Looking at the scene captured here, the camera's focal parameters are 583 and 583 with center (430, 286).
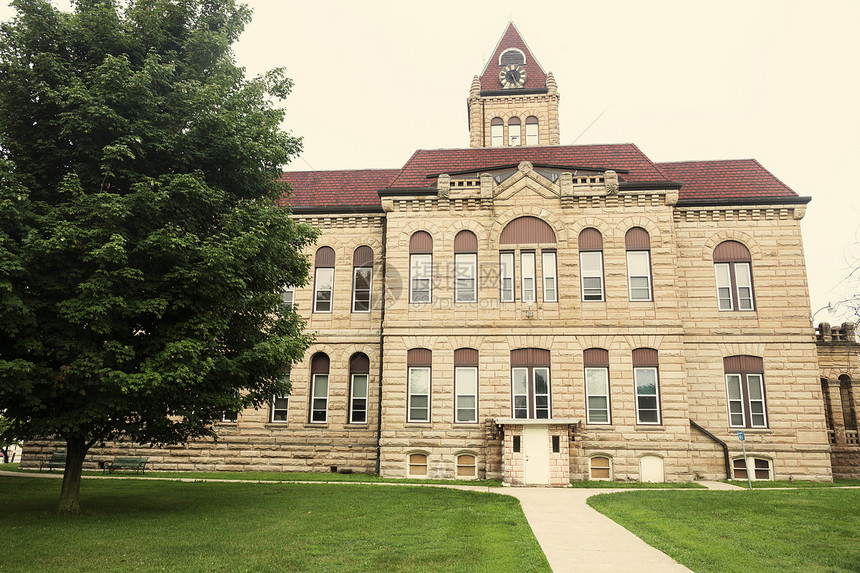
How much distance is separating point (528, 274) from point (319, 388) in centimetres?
1089

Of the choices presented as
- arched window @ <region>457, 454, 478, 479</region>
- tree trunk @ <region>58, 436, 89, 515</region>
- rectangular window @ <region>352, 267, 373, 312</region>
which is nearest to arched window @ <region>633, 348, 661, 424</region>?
arched window @ <region>457, 454, 478, 479</region>

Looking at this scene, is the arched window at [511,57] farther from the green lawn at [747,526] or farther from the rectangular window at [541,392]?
the green lawn at [747,526]

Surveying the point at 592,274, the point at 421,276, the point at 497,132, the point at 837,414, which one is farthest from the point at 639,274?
the point at 497,132

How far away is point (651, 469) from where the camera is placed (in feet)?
75.6

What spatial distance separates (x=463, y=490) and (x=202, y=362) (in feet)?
35.0

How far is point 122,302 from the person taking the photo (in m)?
12.5

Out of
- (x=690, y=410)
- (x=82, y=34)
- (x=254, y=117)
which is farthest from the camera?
(x=690, y=410)

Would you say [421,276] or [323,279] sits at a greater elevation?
[323,279]

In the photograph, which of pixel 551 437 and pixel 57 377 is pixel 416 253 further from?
pixel 57 377

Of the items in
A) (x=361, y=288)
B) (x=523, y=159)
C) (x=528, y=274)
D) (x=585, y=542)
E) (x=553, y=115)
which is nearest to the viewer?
(x=585, y=542)

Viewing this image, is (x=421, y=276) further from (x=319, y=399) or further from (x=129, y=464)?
(x=129, y=464)

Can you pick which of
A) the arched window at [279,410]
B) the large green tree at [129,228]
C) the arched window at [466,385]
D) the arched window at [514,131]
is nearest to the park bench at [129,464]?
the arched window at [279,410]

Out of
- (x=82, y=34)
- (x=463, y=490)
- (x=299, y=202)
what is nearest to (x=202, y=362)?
(x=82, y=34)

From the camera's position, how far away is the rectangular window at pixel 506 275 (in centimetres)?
2536
